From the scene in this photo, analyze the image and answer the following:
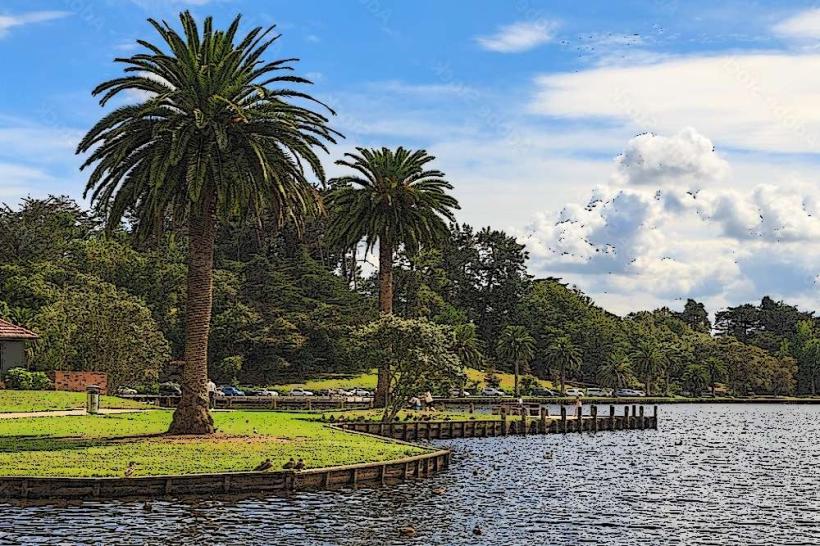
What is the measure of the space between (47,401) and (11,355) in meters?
14.1

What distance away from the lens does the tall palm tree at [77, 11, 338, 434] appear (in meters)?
44.2

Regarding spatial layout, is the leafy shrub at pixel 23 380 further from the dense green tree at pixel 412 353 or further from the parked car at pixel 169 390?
the dense green tree at pixel 412 353

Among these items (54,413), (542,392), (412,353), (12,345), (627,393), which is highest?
(12,345)

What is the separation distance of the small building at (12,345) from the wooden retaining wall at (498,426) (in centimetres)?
2822

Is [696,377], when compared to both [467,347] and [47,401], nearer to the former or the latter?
[467,347]

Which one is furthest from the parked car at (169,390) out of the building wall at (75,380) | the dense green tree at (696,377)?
the dense green tree at (696,377)

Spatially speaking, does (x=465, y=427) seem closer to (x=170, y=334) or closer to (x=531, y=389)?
(x=170, y=334)

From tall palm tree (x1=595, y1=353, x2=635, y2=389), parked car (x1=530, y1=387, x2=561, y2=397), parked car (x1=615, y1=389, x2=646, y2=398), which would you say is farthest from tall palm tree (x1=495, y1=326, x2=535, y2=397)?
tall palm tree (x1=595, y1=353, x2=635, y2=389)

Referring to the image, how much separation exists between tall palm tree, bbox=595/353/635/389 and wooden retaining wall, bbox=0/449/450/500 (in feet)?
466

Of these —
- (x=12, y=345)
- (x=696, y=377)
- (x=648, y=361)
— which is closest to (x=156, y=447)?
(x=12, y=345)

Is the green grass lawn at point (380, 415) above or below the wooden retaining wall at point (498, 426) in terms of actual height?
above

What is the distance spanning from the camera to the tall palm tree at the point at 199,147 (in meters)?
44.2

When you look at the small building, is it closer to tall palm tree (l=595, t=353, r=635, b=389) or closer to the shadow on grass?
the shadow on grass

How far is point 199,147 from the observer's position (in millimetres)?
44750
